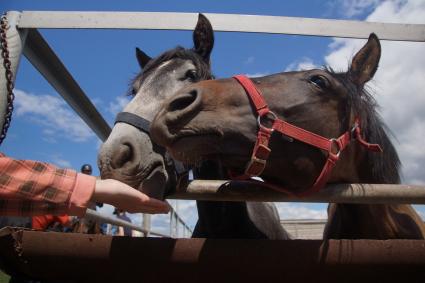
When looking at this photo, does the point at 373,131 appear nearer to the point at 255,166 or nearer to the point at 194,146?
the point at 255,166

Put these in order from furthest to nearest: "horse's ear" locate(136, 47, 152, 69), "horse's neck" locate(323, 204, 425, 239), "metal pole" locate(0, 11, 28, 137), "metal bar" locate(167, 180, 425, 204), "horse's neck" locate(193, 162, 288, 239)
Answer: "horse's ear" locate(136, 47, 152, 69)
"horse's neck" locate(193, 162, 288, 239)
"horse's neck" locate(323, 204, 425, 239)
"metal pole" locate(0, 11, 28, 137)
"metal bar" locate(167, 180, 425, 204)

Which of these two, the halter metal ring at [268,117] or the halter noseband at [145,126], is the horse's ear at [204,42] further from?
the halter metal ring at [268,117]

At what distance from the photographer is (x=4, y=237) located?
1.18 m

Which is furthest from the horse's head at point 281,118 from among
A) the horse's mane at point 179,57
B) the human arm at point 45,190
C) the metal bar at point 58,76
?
the metal bar at point 58,76

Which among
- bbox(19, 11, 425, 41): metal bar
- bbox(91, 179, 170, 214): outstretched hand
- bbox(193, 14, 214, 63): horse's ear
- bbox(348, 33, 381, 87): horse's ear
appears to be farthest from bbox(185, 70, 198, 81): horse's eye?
bbox(91, 179, 170, 214): outstretched hand

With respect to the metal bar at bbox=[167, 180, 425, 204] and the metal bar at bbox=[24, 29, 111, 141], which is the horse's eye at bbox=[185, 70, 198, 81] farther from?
the metal bar at bbox=[167, 180, 425, 204]

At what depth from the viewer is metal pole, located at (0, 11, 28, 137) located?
1840 mm

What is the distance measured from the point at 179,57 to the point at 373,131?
5.27 feet

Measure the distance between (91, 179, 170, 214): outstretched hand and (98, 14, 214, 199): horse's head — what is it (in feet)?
2.41

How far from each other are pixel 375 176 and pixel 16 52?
2.20m

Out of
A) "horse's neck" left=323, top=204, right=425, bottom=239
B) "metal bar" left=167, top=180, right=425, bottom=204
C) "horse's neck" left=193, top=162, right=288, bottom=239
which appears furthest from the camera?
"horse's neck" left=193, top=162, right=288, bottom=239

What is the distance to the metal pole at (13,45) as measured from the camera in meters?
1.84

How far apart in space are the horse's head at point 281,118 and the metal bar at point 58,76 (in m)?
1.08

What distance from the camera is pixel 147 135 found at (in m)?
2.21
